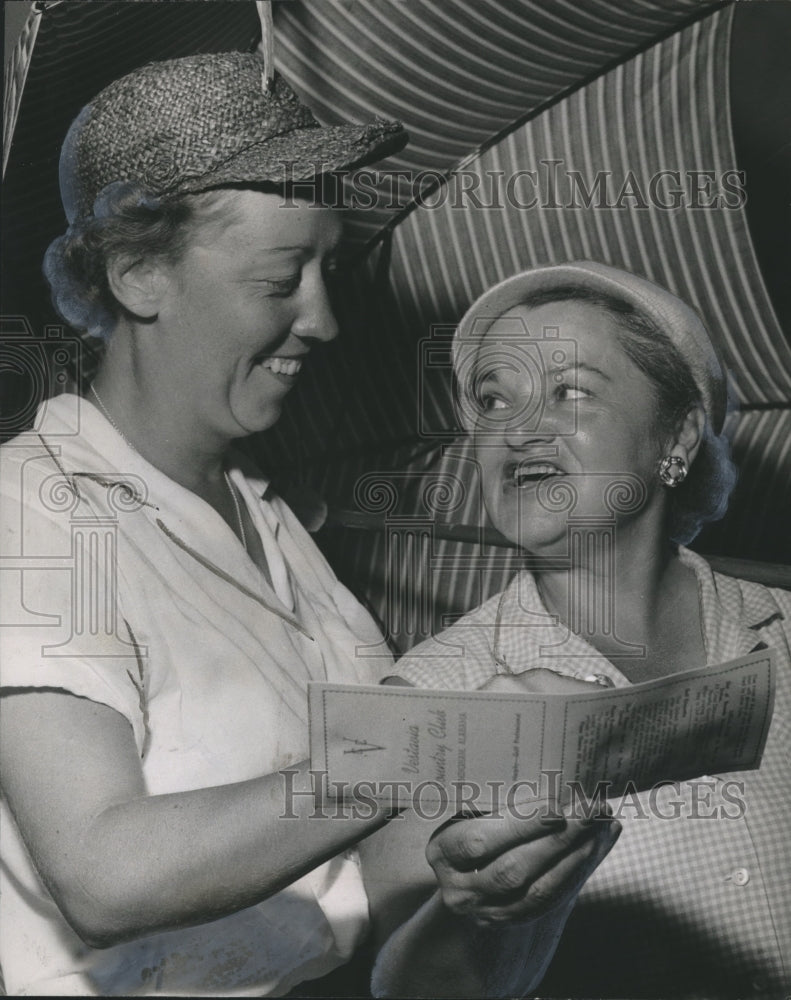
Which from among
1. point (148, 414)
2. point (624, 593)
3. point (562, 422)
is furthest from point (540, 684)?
point (148, 414)

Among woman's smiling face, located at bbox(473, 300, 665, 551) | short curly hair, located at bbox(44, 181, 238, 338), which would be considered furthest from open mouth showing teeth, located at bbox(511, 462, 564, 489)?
short curly hair, located at bbox(44, 181, 238, 338)

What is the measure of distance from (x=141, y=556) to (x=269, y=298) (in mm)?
406

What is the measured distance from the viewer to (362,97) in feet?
6.50

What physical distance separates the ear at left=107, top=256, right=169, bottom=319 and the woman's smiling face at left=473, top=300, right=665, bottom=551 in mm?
490

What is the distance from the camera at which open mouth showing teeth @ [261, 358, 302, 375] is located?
1.91 m

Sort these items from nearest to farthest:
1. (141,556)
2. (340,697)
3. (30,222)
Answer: (340,697)
(141,556)
(30,222)

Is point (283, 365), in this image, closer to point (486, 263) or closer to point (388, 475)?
point (388, 475)

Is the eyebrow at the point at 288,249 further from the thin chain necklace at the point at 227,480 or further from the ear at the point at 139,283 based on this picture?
the thin chain necklace at the point at 227,480

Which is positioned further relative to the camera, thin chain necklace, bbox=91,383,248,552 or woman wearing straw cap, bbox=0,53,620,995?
thin chain necklace, bbox=91,383,248,552

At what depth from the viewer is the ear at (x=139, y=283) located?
1.86 m

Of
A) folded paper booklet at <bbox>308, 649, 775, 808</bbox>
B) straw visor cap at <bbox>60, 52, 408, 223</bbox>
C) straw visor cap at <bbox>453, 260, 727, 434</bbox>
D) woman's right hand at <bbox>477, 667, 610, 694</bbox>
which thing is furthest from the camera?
straw visor cap at <bbox>453, 260, 727, 434</bbox>

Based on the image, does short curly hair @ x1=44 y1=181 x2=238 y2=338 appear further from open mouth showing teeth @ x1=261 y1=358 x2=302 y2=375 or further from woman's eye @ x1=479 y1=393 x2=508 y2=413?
woman's eye @ x1=479 y1=393 x2=508 y2=413

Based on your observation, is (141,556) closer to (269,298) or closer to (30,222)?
(269,298)

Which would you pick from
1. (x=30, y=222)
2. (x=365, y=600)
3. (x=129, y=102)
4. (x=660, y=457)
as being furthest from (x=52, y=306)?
(x=660, y=457)
